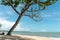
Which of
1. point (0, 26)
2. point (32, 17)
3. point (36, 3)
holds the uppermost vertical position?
point (36, 3)

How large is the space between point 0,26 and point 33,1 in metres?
8.61

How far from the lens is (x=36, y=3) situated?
82.6ft

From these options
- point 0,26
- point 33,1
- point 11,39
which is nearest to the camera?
point 11,39

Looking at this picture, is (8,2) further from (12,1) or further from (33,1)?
(33,1)

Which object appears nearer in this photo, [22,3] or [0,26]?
[22,3]

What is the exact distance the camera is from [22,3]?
83.4ft

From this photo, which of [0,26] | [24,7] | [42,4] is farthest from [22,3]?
[0,26]

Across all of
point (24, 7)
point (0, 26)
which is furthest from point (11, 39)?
point (0, 26)

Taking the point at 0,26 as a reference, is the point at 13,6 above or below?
above

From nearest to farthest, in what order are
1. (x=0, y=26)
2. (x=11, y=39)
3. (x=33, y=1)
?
(x=11, y=39) → (x=33, y=1) → (x=0, y=26)

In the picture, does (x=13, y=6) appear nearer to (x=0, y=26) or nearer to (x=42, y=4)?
(x=42, y=4)

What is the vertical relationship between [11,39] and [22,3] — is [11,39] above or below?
below

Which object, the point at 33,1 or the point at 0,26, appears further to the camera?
the point at 0,26

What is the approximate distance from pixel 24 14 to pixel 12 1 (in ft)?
6.09
